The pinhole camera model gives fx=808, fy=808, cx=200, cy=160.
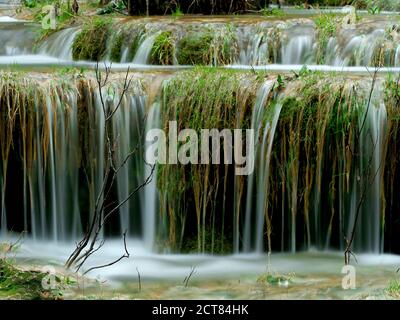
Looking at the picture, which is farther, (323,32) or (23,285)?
(323,32)

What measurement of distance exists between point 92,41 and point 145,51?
79cm

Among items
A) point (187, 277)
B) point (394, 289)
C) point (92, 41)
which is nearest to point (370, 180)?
point (394, 289)

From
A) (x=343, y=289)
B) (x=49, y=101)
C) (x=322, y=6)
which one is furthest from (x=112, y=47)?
(x=322, y=6)

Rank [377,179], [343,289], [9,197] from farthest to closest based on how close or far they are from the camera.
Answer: [9,197], [377,179], [343,289]

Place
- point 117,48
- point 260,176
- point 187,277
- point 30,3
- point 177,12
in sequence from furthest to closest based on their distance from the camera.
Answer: point 30,3 < point 177,12 < point 117,48 < point 260,176 < point 187,277

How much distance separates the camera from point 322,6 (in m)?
13.5

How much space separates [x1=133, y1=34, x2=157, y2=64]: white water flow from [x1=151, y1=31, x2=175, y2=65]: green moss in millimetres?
74

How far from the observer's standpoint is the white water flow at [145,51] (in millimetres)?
8914

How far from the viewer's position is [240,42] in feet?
29.1

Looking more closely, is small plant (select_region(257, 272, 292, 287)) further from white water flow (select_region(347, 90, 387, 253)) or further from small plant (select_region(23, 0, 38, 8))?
small plant (select_region(23, 0, 38, 8))

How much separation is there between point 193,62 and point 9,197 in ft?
8.67

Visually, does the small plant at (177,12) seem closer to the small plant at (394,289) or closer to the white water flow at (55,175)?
the white water flow at (55,175)

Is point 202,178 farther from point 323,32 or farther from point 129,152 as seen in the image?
point 323,32
